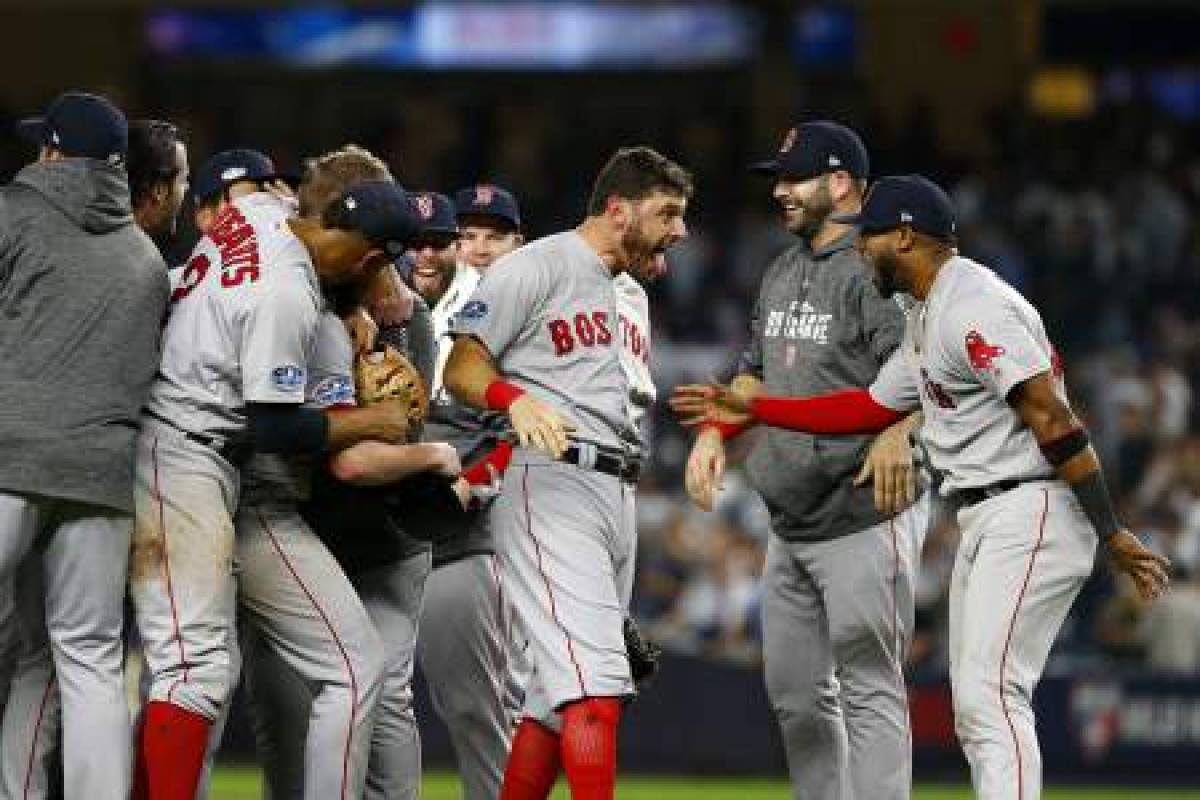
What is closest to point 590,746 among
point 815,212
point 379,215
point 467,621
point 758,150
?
point 467,621

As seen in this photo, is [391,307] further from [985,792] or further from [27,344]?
[985,792]

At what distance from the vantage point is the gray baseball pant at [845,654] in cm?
867

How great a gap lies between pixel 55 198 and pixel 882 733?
3120 mm

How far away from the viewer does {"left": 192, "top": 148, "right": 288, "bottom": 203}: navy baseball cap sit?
333 inches

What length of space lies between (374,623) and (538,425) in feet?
3.10

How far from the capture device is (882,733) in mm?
8656

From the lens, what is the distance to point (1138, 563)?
26.0 ft

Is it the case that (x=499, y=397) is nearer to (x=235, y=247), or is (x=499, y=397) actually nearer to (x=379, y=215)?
(x=379, y=215)

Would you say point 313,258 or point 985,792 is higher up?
point 313,258

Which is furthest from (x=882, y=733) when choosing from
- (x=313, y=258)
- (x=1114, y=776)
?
(x=1114, y=776)

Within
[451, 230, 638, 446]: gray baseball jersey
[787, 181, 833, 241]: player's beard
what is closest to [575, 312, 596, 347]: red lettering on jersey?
[451, 230, 638, 446]: gray baseball jersey

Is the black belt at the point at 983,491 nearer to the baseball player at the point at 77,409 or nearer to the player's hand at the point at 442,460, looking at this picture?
the player's hand at the point at 442,460

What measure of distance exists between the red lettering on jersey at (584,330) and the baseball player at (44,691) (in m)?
1.27

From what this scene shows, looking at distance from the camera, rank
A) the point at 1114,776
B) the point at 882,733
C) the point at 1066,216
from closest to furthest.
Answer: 1. the point at 882,733
2. the point at 1114,776
3. the point at 1066,216
